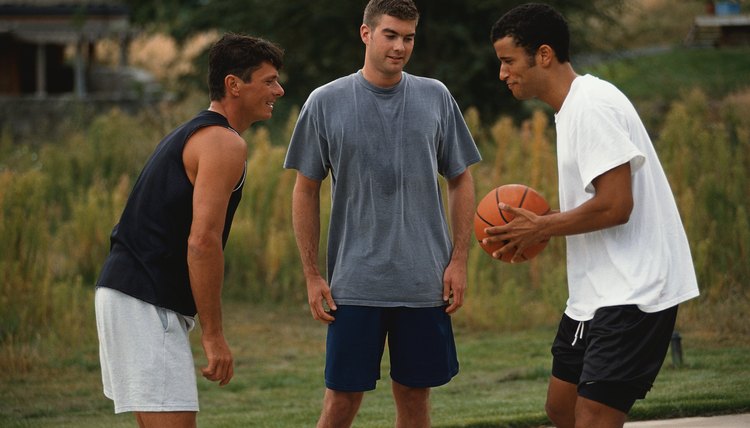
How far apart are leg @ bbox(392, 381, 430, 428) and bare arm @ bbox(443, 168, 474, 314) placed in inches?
14.4

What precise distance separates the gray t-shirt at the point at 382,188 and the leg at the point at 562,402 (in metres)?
0.59

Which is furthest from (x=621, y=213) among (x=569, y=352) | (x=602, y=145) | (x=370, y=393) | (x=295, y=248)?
(x=295, y=248)

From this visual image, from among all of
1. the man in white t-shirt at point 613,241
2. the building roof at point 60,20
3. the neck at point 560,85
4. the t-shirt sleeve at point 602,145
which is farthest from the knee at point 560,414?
the building roof at point 60,20

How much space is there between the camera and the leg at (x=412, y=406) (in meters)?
5.00

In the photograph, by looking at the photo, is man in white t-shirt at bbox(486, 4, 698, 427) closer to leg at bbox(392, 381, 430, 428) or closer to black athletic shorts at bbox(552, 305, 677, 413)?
black athletic shorts at bbox(552, 305, 677, 413)

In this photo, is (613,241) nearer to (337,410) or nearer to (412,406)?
(412,406)

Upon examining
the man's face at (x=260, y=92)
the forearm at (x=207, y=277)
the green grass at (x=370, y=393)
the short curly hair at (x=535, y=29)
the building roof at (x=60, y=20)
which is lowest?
the green grass at (x=370, y=393)

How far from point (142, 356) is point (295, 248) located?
750cm

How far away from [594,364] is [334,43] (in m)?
17.1

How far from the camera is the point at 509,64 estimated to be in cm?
453

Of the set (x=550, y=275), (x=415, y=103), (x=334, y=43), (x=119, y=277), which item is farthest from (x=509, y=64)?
(x=334, y=43)

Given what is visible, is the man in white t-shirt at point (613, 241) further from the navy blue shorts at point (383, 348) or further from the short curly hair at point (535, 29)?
the navy blue shorts at point (383, 348)

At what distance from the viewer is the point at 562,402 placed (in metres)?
4.68

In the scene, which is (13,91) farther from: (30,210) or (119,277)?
(119,277)
